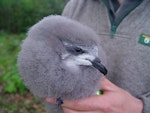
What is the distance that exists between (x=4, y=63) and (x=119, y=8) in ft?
10.0

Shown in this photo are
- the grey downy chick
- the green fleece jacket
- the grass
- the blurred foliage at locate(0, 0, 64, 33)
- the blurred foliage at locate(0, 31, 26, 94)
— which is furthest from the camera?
the blurred foliage at locate(0, 0, 64, 33)

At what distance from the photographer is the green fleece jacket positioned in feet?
4.38

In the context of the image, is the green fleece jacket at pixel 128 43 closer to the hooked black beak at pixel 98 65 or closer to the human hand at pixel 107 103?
the human hand at pixel 107 103

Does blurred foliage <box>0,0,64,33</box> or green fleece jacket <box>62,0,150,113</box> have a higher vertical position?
green fleece jacket <box>62,0,150,113</box>

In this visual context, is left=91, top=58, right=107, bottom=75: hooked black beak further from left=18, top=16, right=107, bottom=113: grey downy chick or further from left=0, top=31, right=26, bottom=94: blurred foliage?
left=0, top=31, right=26, bottom=94: blurred foliage

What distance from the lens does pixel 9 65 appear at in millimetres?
4195

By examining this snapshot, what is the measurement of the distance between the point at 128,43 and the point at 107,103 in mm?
269

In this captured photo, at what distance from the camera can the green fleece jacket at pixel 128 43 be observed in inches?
52.5

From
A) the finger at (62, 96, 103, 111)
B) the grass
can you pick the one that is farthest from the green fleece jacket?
the grass

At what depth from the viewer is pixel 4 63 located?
425 cm

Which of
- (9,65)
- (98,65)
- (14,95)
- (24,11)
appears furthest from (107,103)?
(24,11)

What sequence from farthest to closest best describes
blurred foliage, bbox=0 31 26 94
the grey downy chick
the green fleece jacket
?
blurred foliage, bbox=0 31 26 94
the green fleece jacket
the grey downy chick

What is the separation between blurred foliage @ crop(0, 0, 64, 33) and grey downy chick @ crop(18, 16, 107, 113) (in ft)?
15.2

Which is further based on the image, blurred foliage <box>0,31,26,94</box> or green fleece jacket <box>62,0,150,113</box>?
blurred foliage <box>0,31,26,94</box>
